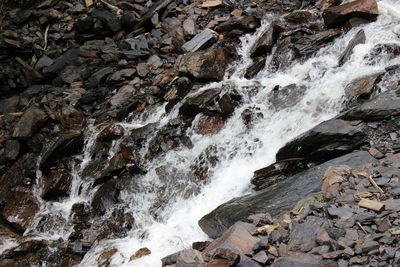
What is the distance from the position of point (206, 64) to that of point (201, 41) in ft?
4.19

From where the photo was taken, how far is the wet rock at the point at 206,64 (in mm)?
8898

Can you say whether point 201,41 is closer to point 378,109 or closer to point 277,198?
point 378,109

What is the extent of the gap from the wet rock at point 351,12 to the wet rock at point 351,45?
85 cm

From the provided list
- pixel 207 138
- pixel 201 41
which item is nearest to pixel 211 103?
pixel 207 138

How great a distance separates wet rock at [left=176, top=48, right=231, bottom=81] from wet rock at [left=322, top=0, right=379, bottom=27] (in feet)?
8.28

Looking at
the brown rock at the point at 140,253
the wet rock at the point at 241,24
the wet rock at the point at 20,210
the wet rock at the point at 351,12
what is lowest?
the wet rock at the point at 20,210

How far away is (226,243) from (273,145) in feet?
11.2

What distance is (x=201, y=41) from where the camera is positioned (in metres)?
9.97

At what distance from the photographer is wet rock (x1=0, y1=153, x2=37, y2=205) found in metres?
8.17

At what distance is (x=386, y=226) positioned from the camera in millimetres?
3301

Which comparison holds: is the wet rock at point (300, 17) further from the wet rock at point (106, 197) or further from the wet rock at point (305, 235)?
the wet rock at point (305, 235)

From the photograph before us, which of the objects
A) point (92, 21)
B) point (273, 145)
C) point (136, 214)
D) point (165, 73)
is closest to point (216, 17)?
point (165, 73)

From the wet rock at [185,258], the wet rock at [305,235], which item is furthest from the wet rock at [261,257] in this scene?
the wet rock at [185,258]

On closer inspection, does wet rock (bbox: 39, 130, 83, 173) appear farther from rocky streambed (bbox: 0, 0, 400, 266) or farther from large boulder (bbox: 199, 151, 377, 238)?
large boulder (bbox: 199, 151, 377, 238)
